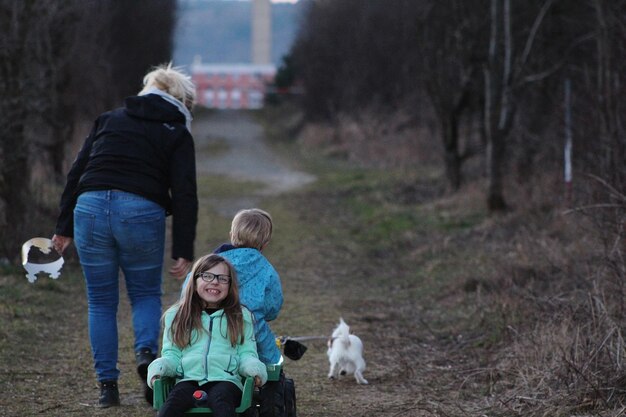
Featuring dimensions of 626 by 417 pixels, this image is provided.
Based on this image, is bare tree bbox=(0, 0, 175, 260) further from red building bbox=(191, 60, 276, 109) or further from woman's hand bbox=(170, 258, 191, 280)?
red building bbox=(191, 60, 276, 109)

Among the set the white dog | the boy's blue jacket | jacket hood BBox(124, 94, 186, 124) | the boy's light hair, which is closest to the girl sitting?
the boy's blue jacket

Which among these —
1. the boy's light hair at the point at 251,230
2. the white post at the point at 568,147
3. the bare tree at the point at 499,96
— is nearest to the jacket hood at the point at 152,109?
the boy's light hair at the point at 251,230

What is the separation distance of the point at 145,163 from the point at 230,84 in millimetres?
71262

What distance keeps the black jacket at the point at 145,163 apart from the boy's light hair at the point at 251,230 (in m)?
0.58

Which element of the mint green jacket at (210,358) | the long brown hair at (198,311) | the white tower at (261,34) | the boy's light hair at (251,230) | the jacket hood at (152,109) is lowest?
the mint green jacket at (210,358)

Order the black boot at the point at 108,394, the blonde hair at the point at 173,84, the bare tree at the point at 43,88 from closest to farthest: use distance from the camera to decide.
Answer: the black boot at the point at 108,394
the blonde hair at the point at 173,84
the bare tree at the point at 43,88

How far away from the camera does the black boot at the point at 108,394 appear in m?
5.82

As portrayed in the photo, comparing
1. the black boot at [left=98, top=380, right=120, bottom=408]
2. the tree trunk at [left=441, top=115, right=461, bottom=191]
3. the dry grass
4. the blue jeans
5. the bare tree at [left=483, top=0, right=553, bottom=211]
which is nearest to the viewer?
the blue jeans

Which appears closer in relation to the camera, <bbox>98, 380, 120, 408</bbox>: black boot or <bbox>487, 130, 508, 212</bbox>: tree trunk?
<bbox>98, 380, 120, 408</bbox>: black boot

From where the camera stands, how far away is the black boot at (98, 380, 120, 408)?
5.82 m

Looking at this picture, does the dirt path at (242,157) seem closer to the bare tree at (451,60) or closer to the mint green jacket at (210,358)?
the bare tree at (451,60)

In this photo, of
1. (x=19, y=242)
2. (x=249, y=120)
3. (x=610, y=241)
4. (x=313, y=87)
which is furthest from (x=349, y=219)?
(x=249, y=120)

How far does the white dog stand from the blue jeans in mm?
1267

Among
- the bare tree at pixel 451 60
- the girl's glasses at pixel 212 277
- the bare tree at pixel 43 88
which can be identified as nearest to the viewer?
the girl's glasses at pixel 212 277
